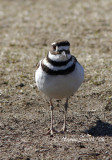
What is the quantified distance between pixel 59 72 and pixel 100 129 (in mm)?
1280

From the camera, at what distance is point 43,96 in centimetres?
729

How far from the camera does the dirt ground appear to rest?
17.8 feet

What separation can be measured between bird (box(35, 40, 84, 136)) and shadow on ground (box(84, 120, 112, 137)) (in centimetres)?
78

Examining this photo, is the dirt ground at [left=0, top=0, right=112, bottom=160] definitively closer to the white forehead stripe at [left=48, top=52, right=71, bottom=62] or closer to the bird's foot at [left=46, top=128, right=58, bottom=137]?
the bird's foot at [left=46, top=128, right=58, bottom=137]

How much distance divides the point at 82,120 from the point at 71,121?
19 centimetres

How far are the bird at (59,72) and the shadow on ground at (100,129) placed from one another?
78 centimetres

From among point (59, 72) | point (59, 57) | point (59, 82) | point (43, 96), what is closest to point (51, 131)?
point (59, 82)

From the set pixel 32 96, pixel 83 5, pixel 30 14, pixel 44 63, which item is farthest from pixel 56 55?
pixel 83 5

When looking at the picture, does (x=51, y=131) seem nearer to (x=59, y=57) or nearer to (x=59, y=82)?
(x=59, y=82)

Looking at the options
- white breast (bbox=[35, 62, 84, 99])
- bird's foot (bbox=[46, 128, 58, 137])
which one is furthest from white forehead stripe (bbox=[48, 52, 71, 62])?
bird's foot (bbox=[46, 128, 58, 137])

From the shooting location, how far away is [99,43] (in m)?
10.4

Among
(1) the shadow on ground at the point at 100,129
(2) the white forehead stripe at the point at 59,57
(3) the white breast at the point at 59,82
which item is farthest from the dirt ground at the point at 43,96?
(2) the white forehead stripe at the point at 59,57

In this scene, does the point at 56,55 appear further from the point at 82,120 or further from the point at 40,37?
the point at 40,37

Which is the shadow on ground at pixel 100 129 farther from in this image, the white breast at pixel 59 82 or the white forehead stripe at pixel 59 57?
the white forehead stripe at pixel 59 57
